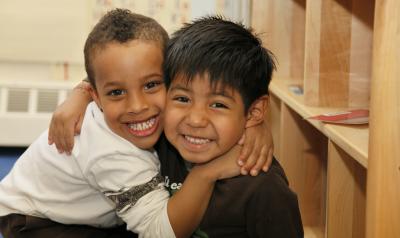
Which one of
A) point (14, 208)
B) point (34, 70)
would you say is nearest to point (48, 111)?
point (34, 70)

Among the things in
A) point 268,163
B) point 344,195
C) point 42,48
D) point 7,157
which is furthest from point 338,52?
point 7,157

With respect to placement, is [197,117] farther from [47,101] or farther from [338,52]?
[47,101]

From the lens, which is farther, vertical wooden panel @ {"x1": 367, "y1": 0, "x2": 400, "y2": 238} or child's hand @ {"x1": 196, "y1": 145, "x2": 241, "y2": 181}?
child's hand @ {"x1": 196, "y1": 145, "x2": 241, "y2": 181}

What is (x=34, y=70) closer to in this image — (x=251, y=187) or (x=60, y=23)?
(x=60, y=23)

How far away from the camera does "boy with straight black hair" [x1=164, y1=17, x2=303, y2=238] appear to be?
105 centimetres

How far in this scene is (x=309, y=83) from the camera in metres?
1.52

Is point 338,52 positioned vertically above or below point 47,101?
above

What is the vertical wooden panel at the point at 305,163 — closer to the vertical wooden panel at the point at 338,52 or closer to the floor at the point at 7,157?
the vertical wooden panel at the point at 338,52

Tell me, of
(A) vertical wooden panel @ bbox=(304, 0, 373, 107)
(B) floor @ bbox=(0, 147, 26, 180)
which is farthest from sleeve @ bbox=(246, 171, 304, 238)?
(B) floor @ bbox=(0, 147, 26, 180)

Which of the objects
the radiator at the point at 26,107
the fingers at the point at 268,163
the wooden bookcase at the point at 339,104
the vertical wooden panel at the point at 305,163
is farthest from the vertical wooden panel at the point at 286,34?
A: the radiator at the point at 26,107

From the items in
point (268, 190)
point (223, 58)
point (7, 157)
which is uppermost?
point (223, 58)

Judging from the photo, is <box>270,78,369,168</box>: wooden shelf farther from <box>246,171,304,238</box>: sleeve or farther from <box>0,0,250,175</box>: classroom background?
<box>0,0,250,175</box>: classroom background

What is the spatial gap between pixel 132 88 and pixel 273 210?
373mm

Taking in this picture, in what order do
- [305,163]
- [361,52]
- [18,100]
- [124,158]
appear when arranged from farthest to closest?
[18,100] → [305,163] → [361,52] → [124,158]
